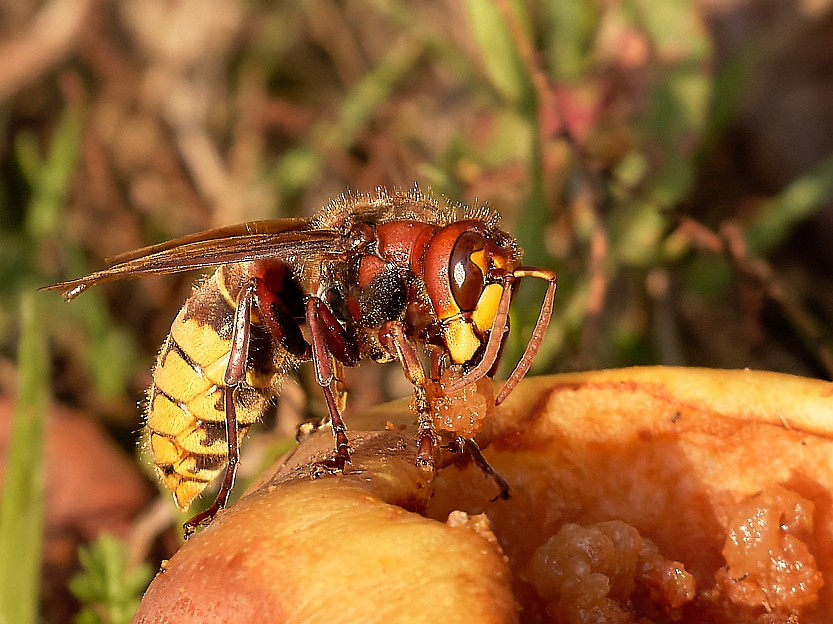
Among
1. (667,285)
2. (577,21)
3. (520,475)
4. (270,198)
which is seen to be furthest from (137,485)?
(577,21)

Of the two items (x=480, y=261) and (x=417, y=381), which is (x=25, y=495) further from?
(x=480, y=261)

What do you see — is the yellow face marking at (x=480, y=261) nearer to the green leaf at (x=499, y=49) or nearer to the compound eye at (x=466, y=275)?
the compound eye at (x=466, y=275)

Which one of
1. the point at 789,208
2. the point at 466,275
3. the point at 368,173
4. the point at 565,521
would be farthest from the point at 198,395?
the point at 789,208

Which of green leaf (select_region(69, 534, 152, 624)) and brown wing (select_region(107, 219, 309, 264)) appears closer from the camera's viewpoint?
brown wing (select_region(107, 219, 309, 264))

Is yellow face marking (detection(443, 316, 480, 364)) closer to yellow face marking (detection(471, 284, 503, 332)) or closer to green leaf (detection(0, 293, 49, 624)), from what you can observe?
yellow face marking (detection(471, 284, 503, 332))

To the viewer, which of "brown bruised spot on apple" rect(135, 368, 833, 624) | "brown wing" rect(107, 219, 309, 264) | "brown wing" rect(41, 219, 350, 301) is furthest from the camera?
"brown wing" rect(107, 219, 309, 264)

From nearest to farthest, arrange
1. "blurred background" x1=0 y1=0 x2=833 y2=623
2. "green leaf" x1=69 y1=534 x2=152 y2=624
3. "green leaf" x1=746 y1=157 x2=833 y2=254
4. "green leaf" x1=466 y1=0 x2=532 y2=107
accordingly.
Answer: "green leaf" x1=69 y1=534 x2=152 y2=624 → "blurred background" x1=0 y1=0 x2=833 y2=623 → "green leaf" x1=466 y1=0 x2=532 y2=107 → "green leaf" x1=746 y1=157 x2=833 y2=254

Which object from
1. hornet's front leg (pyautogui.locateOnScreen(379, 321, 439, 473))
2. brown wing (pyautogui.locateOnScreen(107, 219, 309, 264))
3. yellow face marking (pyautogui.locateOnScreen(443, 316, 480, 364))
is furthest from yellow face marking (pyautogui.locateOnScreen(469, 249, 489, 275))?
brown wing (pyautogui.locateOnScreen(107, 219, 309, 264))
